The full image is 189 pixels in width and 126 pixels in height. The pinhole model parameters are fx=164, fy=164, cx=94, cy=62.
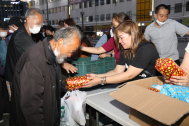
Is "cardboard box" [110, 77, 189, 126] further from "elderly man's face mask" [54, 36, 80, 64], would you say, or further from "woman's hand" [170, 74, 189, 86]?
"elderly man's face mask" [54, 36, 80, 64]

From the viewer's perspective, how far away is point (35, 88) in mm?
1440

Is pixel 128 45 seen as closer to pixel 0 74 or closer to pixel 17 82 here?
pixel 17 82

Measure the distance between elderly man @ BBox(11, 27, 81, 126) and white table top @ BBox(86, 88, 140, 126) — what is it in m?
0.47

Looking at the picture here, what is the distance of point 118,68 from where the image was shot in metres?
2.29

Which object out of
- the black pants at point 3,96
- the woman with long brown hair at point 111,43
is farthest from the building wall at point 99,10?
the black pants at point 3,96

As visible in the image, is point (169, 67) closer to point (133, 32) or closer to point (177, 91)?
point (177, 91)

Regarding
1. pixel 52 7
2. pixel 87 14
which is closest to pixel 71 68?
pixel 87 14

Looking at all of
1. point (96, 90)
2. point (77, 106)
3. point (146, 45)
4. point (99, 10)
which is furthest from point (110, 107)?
point (99, 10)

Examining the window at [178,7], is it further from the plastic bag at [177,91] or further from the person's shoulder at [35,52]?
the person's shoulder at [35,52]

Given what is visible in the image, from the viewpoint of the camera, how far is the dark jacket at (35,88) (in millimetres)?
1431

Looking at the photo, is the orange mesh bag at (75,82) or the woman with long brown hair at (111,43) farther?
the woman with long brown hair at (111,43)

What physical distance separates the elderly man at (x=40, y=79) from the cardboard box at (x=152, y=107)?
633 millimetres

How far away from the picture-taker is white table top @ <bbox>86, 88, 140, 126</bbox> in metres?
1.41

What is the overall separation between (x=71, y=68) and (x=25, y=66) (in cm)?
79
